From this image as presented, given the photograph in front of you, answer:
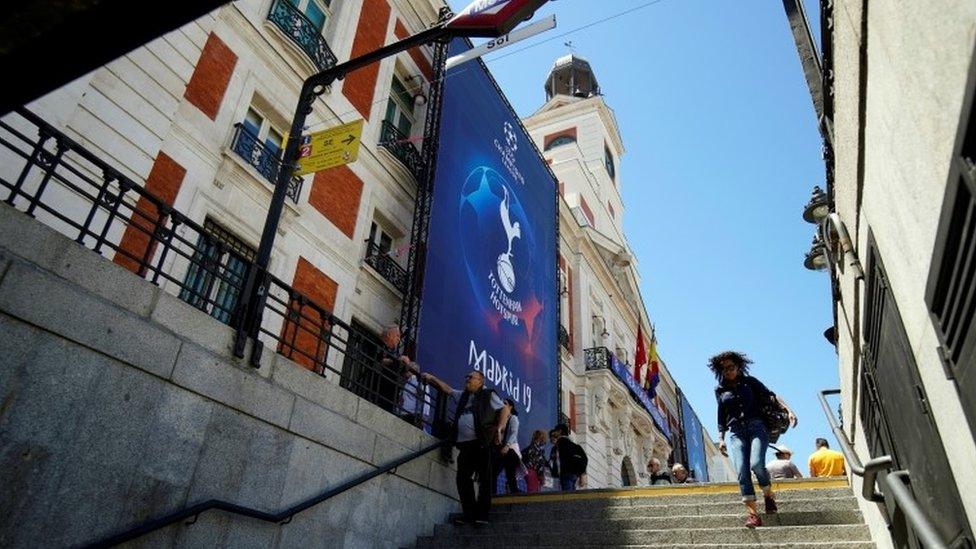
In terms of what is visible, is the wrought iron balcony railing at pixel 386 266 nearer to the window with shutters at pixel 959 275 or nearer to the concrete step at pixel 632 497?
the concrete step at pixel 632 497

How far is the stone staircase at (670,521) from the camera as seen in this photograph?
18.6ft

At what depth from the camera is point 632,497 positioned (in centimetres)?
725

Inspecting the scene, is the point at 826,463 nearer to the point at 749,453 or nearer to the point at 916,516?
the point at 749,453

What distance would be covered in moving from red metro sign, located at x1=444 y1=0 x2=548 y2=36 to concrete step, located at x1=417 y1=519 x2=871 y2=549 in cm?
548

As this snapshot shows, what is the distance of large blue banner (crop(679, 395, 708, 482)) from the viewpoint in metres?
38.7

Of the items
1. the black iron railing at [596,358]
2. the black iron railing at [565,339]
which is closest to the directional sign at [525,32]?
the black iron railing at [565,339]

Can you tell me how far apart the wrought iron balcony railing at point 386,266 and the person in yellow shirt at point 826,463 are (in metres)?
8.19

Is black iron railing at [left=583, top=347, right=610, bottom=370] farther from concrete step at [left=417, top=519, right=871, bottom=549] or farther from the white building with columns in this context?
concrete step at [left=417, top=519, right=871, bottom=549]

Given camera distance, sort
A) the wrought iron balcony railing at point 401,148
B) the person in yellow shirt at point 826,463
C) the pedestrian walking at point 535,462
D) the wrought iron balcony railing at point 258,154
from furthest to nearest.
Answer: the wrought iron balcony railing at point 401,148
the pedestrian walking at point 535,462
the wrought iron balcony railing at point 258,154
the person in yellow shirt at point 826,463

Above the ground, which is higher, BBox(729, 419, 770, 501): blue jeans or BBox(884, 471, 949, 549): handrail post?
BBox(729, 419, 770, 501): blue jeans

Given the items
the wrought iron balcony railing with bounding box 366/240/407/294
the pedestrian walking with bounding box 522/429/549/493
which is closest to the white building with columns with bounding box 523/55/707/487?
the pedestrian walking with bounding box 522/429/549/493

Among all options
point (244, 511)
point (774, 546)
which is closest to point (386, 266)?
point (244, 511)

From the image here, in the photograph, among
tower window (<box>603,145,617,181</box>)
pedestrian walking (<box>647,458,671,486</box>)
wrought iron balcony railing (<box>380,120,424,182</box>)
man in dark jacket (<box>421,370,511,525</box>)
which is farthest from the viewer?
tower window (<box>603,145,617,181</box>)

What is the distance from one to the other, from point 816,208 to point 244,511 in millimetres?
6022
